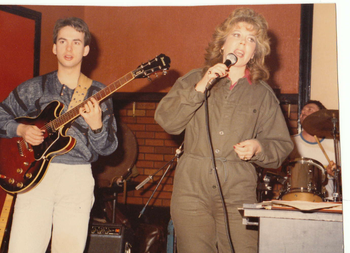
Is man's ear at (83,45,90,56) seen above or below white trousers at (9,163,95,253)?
above

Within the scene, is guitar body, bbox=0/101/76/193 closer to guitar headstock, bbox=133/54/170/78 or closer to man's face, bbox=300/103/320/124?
guitar headstock, bbox=133/54/170/78

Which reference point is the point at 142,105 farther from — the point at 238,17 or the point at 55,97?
the point at 238,17

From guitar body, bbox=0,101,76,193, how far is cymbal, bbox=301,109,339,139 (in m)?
1.39

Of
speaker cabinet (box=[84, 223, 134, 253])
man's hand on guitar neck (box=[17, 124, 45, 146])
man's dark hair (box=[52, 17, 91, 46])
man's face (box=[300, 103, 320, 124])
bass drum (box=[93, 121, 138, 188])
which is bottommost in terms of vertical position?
speaker cabinet (box=[84, 223, 134, 253])

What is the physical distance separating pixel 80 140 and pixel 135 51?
0.77 m

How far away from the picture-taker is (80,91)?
71.3 inches

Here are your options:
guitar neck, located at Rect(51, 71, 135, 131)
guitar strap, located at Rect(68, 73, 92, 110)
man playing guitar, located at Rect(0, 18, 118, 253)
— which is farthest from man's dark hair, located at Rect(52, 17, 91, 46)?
guitar neck, located at Rect(51, 71, 135, 131)

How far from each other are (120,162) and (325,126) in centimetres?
127

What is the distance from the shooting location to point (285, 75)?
2340 millimetres

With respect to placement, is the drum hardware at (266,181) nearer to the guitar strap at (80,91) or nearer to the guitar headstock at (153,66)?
the guitar headstock at (153,66)

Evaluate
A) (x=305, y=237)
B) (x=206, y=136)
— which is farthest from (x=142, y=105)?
(x=305, y=237)

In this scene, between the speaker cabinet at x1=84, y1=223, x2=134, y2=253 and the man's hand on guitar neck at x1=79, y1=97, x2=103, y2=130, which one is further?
the speaker cabinet at x1=84, y1=223, x2=134, y2=253

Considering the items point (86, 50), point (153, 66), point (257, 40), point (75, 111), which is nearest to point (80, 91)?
point (75, 111)

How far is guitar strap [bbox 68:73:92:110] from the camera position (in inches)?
70.5
